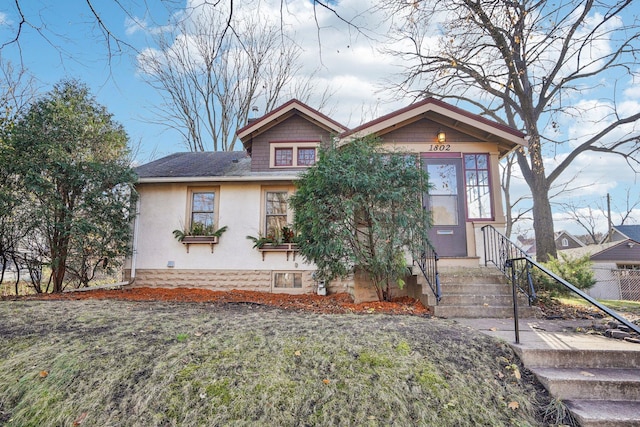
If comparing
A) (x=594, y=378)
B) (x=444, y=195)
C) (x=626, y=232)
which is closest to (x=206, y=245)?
(x=444, y=195)

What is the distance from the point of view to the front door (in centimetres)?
750

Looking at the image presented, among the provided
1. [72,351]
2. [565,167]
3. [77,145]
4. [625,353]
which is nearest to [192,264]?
[77,145]

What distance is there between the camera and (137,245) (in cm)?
869

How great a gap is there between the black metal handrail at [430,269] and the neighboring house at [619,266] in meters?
11.9

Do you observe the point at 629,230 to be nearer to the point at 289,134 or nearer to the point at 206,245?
the point at 289,134

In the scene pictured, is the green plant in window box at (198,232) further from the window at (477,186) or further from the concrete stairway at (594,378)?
the concrete stairway at (594,378)

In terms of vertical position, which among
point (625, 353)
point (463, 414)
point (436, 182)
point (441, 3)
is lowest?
point (463, 414)

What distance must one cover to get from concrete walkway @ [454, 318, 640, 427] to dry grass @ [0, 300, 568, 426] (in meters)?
0.24

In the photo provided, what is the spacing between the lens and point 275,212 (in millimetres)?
8852

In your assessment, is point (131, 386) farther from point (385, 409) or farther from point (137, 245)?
point (137, 245)

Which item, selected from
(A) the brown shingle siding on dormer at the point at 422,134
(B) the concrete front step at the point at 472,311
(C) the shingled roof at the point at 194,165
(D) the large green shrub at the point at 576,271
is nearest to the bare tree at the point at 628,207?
(D) the large green shrub at the point at 576,271

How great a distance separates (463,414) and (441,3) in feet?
29.1

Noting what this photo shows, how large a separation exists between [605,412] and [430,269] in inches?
144

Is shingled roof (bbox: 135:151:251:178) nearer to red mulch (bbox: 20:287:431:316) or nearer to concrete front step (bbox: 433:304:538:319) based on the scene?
red mulch (bbox: 20:287:431:316)
